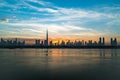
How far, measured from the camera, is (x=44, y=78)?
1705cm

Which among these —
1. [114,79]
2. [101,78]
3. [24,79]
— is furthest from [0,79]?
[114,79]

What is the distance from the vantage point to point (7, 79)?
16578mm

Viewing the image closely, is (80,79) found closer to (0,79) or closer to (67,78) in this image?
(67,78)

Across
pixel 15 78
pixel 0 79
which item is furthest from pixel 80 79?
pixel 0 79

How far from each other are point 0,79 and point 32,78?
2.66 m

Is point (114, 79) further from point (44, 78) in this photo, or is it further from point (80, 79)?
point (44, 78)

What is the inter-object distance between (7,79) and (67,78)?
5102 millimetres

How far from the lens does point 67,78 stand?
671 inches

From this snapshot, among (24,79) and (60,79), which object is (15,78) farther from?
(60,79)

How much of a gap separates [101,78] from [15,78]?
756cm

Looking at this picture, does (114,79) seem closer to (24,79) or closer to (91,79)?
(91,79)

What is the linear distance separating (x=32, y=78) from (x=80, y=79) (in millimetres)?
4146

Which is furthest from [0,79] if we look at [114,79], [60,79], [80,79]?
[114,79]

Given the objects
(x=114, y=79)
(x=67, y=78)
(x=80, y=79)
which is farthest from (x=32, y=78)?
(x=114, y=79)
